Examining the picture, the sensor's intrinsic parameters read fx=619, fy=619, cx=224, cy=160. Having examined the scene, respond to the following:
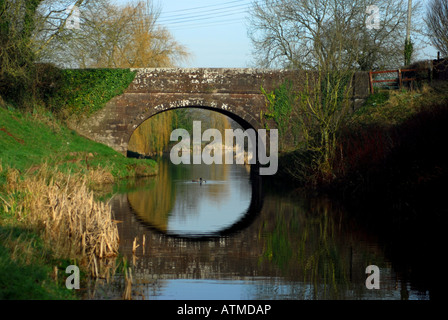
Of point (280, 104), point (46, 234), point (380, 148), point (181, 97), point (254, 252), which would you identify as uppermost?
point (181, 97)

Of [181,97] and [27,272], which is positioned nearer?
[27,272]

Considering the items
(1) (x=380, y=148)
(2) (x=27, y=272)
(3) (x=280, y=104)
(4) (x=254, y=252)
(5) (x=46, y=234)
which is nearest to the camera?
(2) (x=27, y=272)

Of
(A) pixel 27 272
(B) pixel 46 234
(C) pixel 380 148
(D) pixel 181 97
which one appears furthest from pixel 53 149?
(A) pixel 27 272

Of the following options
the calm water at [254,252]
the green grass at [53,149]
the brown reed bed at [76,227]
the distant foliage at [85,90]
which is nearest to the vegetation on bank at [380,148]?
the calm water at [254,252]

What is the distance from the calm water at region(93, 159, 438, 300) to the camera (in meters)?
6.97

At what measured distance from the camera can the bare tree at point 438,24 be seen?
21234 mm

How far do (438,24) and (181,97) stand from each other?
992 centimetres

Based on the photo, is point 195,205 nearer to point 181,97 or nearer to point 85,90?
point 181,97

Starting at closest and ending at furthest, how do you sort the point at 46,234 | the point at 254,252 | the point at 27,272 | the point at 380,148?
the point at 27,272
the point at 46,234
the point at 254,252
the point at 380,148

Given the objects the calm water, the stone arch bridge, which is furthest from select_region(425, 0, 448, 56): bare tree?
the calm water

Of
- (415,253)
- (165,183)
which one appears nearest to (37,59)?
(165,183)

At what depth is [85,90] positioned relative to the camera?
25062 mm

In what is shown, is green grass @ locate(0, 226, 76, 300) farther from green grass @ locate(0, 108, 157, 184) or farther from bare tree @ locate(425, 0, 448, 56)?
bare tree @ locate(425, 0, 448, 56)
